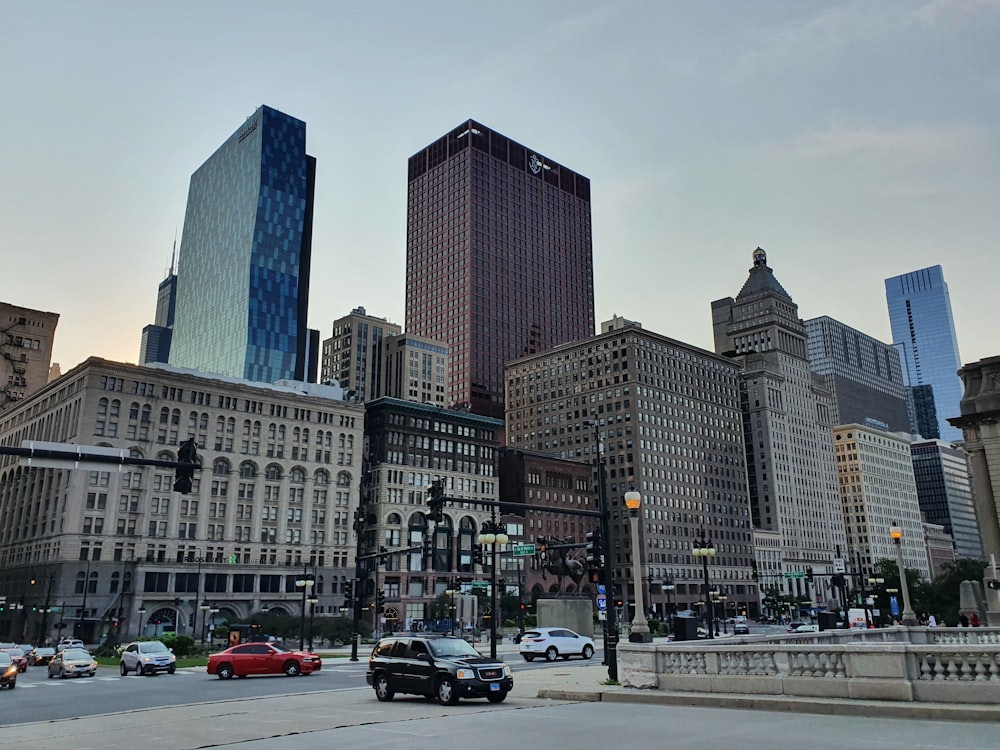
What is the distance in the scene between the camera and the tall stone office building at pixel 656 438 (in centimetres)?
16862

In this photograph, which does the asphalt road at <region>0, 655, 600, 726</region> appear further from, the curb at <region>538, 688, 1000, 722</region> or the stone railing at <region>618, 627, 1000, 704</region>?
the stone railing at <region>618, 627, 1000, 704</region>

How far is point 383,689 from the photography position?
956 inches

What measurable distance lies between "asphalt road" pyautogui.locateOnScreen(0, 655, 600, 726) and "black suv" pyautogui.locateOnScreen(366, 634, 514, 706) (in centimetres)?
540

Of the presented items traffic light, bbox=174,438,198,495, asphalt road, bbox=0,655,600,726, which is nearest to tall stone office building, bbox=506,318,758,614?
asphalt road, bbox=0,655,600,726

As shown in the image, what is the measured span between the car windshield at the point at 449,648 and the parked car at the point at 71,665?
26.6 meters

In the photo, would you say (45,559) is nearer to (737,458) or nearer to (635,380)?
(635,380)

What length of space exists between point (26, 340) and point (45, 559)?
78.7 metres

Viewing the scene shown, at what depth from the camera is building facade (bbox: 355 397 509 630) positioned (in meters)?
125

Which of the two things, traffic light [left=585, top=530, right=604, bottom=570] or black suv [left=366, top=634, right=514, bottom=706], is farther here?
traffic light [left=585, top=530, right=604, bottom=570]

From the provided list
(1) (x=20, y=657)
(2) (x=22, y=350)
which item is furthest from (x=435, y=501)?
(2) (x=22, y=350)

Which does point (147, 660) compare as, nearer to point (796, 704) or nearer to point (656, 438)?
point (796, 704)

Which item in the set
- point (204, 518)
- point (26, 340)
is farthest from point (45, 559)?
point (26, 340)

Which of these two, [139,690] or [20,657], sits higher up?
[20,657]

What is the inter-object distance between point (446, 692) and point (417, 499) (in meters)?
113
